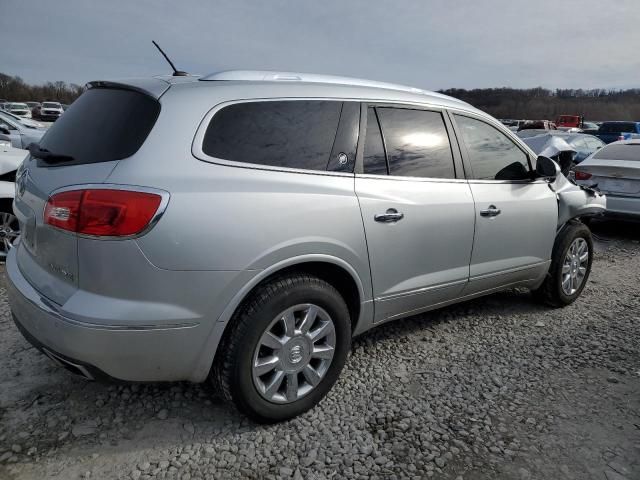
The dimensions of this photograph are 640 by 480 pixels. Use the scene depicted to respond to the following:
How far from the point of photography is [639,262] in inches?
234

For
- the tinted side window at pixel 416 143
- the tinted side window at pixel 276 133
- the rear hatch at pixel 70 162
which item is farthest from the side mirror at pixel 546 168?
the rear hatch at pixel 70 162

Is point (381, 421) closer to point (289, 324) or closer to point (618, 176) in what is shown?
point (289, 324)

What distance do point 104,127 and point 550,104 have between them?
84311 mm

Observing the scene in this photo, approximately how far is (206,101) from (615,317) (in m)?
3.85

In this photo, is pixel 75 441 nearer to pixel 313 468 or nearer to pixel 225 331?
pixel 225 331

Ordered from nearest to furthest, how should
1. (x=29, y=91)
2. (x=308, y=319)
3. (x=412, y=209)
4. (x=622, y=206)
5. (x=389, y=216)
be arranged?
1. (x=308, y=319)
2. (x=389, y=216)
3. (x=412, y=209)
4. (x=622, y=206)
5. (x=29, y=91)

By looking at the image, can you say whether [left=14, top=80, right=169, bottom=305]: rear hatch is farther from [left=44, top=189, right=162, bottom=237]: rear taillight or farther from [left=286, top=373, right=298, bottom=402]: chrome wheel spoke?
[left=286, top=373, right=298, bottom=402]: chrome wheel spoke

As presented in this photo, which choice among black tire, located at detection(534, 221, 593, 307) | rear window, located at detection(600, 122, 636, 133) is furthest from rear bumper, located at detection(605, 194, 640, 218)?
rear window, located at detection(600, 122, 636, 133)

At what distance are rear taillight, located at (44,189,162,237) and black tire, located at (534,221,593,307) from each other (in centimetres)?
341

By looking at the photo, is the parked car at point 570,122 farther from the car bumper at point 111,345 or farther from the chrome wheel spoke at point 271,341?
the car bumper at point 111,345

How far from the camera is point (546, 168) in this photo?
3.72 m

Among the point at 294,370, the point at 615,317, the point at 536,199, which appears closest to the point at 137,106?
the point at 294,370

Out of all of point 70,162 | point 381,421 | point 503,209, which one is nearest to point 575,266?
point 503,209

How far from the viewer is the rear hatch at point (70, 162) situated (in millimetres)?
2059
